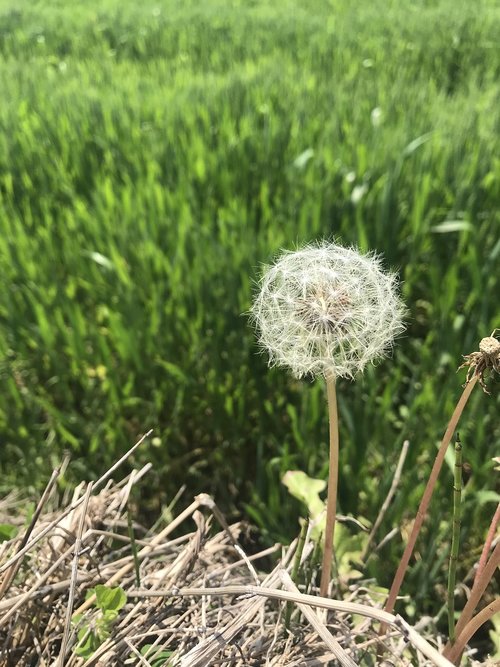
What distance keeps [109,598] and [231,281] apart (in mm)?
1223

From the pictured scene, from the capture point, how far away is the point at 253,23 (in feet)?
19.4

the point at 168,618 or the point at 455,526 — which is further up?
the point at 455,526

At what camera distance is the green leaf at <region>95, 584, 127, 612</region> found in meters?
0.78

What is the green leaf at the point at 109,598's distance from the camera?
0.78 metres

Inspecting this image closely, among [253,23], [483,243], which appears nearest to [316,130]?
[483,243]

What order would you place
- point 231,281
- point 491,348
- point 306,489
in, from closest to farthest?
point 491,348, point 306,489, point 231,281

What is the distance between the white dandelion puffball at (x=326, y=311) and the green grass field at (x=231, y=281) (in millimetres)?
839

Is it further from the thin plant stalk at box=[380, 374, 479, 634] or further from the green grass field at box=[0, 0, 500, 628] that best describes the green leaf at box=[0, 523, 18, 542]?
the green grass field at box=[0, 0, 500, 628]

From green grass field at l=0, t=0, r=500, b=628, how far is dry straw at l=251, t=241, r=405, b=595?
835 mm

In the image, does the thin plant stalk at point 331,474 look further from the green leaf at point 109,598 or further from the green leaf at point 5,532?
the green leaf at point 5,532

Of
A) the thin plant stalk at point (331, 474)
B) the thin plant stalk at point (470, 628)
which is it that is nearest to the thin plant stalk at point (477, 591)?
the thin plant stalk at point (470, 628)

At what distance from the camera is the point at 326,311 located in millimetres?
664

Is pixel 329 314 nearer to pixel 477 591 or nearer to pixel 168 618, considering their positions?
pixel 477 591

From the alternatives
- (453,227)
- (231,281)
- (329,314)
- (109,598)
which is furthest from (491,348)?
(453,227)
